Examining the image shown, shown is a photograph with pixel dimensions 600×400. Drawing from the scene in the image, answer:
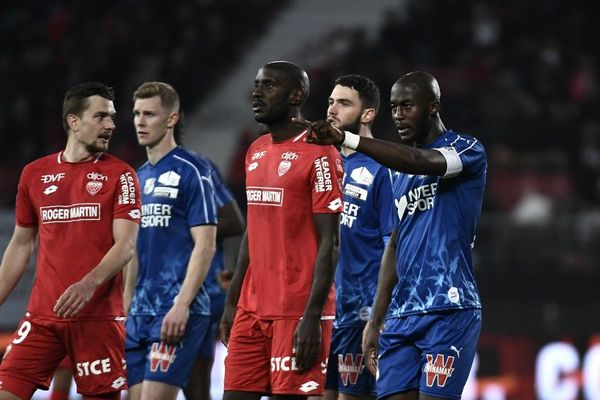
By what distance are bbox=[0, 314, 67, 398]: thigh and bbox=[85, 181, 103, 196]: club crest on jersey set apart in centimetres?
77

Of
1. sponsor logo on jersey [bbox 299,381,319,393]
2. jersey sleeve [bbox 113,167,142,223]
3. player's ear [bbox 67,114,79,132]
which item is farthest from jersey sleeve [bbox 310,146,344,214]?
player's ear [bbox 67,114,79,132]

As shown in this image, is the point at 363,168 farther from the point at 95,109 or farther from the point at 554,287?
the point at 554,287

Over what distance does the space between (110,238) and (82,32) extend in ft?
47.2

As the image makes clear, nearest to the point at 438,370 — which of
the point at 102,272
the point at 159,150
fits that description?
the point at 102,272

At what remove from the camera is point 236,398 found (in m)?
6.41

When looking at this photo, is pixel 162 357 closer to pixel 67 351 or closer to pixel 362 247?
pixel 67 351

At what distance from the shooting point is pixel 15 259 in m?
6.88

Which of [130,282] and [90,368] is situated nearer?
[90,368]

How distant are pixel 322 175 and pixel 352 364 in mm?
1741

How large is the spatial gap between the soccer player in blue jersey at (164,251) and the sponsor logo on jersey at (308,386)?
1.76m

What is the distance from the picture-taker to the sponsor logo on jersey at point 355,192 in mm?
7727

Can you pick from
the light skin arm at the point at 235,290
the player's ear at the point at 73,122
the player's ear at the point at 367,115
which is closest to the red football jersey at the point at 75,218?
the player's ear at the point at 73,122

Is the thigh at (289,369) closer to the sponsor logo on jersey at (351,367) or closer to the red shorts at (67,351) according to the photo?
the red shorts at (67,351)

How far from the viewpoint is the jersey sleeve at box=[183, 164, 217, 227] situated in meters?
8.08
